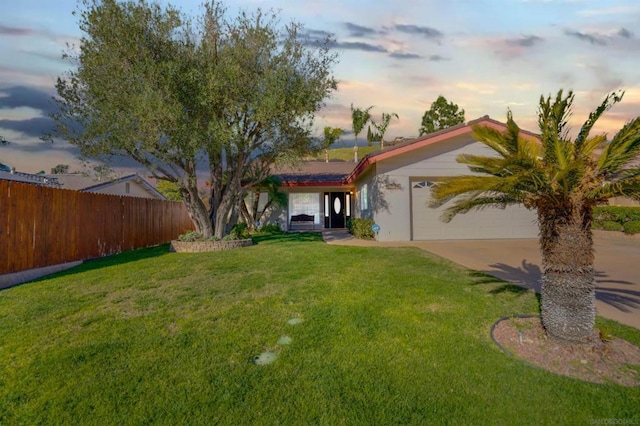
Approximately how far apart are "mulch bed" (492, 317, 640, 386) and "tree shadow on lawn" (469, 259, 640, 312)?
1.61m

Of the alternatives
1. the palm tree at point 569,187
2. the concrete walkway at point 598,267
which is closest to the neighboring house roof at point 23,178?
the concrete walkway at point 598,267

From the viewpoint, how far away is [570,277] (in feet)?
11.8

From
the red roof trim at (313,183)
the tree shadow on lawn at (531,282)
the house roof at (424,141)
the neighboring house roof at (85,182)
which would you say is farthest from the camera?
the neighboring house roof at (85,182)

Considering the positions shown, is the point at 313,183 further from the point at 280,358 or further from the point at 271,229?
the point at 280,358

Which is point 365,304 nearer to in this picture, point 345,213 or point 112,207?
point 112,207

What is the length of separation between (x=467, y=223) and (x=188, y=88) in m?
10.9

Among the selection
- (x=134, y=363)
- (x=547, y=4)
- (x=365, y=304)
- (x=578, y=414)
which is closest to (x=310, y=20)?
(x=547, y=4)

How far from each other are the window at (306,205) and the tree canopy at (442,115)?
18.0 meters

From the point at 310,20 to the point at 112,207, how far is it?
28.1ft

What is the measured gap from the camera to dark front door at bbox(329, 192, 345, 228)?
1984 cm

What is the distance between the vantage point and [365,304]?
4934mm

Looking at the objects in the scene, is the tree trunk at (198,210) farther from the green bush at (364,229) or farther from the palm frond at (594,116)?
the palm frond at (594,116)

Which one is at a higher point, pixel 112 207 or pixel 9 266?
pixel 112 207

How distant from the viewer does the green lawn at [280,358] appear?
8.64ft
